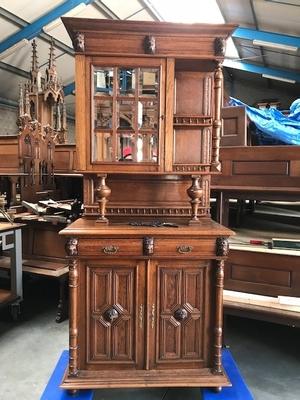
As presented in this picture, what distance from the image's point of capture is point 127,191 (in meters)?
2.28

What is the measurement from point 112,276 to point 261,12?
4.86 meters

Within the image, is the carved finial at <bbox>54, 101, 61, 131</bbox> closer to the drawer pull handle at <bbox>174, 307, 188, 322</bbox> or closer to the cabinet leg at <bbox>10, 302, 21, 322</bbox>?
the cabinet leg at <bbox>10, 302, 21, 322</bbox>

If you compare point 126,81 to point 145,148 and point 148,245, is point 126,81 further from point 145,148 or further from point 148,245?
point 148,245

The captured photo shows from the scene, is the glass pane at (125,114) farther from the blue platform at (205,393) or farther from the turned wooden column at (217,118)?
the blue platform at (205,393)

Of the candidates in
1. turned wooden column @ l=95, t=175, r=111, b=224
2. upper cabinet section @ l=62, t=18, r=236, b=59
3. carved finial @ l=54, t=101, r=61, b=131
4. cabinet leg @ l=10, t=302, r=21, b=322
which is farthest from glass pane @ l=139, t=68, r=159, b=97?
carved finial @ l=54, t=101, r=61, b=131

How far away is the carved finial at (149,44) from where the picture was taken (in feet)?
6.44

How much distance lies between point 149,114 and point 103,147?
349 millimetres

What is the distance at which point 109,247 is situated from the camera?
188 centimetres

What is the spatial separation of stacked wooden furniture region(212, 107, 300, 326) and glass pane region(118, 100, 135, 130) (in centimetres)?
99

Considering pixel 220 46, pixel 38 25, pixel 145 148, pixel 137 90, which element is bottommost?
pixel 145 148

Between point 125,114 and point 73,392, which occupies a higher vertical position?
point 125,114

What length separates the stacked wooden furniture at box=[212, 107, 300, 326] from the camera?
252 cm

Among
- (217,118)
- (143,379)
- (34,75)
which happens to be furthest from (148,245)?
(34,75)

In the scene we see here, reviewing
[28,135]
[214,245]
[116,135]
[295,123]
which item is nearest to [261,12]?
[295,123]
